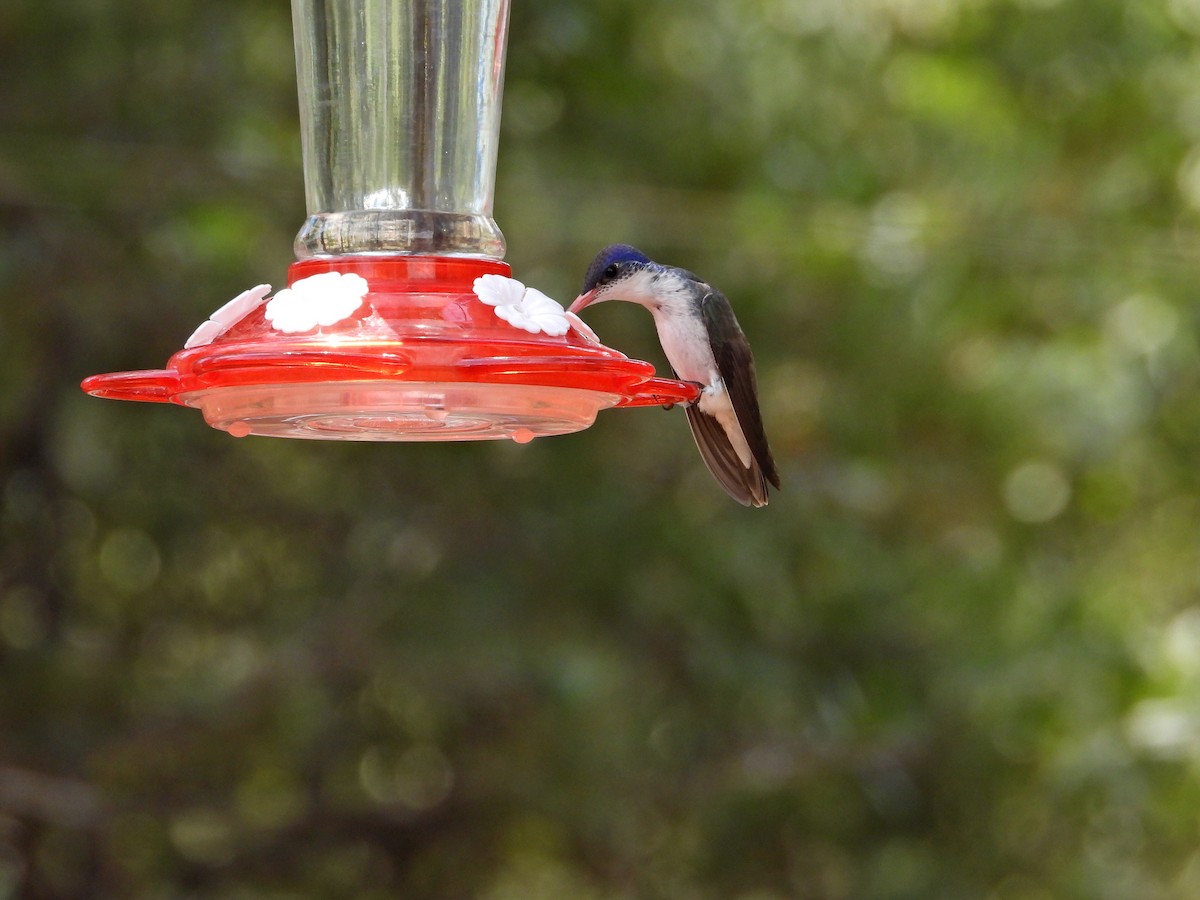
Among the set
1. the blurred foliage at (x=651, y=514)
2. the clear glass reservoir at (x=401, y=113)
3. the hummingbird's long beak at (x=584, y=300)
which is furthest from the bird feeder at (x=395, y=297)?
the blurred foliage at (x=651, y=514)

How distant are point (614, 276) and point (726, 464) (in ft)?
1.71

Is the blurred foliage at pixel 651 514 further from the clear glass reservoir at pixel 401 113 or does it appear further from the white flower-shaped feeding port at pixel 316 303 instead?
the white flower-shaped feeding port at pixel 316 303

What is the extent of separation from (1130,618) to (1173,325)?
1.35 metres

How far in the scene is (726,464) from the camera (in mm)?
3398

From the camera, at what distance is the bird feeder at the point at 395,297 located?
2072 mm

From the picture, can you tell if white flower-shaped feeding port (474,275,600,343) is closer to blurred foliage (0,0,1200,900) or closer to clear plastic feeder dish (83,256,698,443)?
clear plastic feeder dish (83,256,698,443)

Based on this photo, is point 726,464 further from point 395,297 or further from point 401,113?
point 395,297

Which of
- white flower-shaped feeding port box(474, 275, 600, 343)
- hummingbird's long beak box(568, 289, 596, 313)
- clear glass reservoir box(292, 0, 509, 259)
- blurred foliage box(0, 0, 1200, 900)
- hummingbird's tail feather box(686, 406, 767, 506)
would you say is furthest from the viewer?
blurred foliage box(0, 0, 1200, 900)

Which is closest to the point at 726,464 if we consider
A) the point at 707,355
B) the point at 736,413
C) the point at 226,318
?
the point at 736,413

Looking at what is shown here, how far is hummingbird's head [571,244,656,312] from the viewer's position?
11.6 feet

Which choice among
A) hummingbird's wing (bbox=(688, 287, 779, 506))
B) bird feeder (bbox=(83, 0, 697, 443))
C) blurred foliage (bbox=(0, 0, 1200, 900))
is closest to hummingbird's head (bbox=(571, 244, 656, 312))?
hummingbird's wing (bbox=(688, 287, 779, 506))

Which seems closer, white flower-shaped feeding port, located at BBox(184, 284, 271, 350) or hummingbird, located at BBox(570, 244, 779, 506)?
white flower-shaped feeding port, located at BBox(184, 284, 271, 350)

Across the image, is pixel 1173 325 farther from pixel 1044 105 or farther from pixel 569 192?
pixel 569 192

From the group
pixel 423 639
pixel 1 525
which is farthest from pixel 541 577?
pixel 1 525
